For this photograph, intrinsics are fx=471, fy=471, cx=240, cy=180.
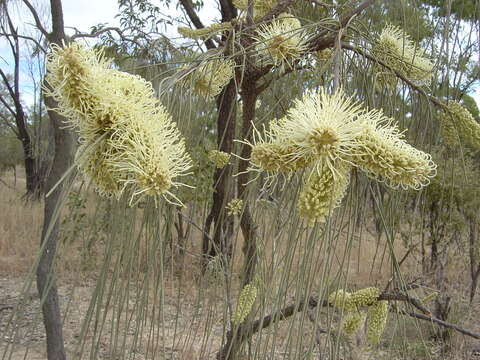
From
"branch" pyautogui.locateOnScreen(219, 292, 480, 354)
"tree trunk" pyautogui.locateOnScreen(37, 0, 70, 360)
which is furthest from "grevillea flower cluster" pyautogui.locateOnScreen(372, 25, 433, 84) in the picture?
"tree trunk" pyautogui.locateOnScreen(37, 0, 70, 360)

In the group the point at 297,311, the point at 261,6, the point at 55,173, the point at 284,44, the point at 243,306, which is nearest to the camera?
the point at 297,311

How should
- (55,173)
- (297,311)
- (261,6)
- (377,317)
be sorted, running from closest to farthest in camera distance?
1. (297,311)
2. (377,317)
3. (261,6)
4. (55,173)

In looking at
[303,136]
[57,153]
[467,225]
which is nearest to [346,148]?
[303,136]

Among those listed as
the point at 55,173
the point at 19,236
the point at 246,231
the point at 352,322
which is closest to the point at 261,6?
the point at 246,231

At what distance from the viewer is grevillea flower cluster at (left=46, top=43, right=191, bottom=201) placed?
0.38 m

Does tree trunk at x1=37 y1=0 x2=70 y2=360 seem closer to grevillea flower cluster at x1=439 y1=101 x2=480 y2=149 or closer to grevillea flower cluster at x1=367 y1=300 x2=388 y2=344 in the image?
grevillea flower cluster at x1=367 y1=300 x2=388 y2=344

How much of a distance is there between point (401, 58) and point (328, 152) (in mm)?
404

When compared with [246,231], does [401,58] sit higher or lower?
higher

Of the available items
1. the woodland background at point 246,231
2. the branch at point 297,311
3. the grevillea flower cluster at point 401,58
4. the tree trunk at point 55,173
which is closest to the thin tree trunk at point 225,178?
the woodland background at point 246,231

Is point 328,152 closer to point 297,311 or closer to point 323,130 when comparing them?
point 323,130

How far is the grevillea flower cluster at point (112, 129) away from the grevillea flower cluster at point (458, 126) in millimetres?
433

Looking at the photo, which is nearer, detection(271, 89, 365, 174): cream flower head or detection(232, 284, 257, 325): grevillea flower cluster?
detection(271, 89, 365, 174): cream flower head

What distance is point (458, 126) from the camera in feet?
2.18

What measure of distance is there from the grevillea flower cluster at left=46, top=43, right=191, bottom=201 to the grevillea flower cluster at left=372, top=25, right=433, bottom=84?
0.41 metres
